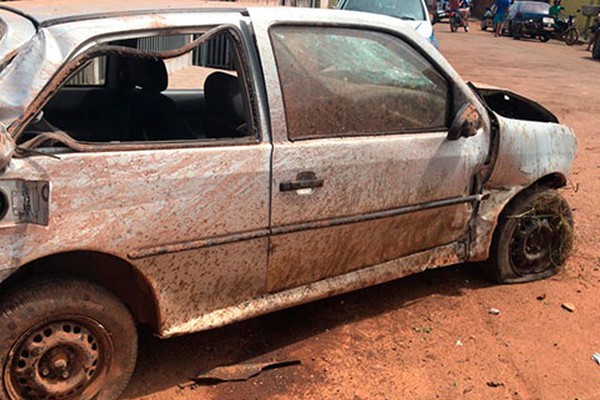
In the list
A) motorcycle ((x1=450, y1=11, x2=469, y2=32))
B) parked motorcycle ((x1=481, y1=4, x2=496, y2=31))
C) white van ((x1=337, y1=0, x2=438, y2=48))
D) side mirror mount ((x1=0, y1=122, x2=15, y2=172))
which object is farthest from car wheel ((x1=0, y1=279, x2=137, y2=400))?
parked motorcycle ((x1=481, y1=4, x2=496, y2=31))

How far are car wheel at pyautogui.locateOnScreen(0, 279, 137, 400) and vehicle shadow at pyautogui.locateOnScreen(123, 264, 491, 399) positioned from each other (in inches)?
10.7

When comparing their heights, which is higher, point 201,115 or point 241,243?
point 201,115

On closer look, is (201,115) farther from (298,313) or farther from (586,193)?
(586,193)

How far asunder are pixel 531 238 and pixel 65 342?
3042 mm

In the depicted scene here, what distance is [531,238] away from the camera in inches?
165

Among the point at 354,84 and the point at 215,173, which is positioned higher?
the point at 354,84

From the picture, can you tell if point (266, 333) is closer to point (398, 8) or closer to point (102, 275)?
point (102, 275)

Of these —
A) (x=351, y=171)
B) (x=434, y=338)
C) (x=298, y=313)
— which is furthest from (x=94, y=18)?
(x=434, y=338)

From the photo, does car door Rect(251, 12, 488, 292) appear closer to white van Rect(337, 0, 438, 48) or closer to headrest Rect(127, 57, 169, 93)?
headrest Rect(127, 57, 169, 93)

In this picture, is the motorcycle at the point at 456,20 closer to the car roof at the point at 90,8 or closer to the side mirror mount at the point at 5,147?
the car roof at the point at 90,8

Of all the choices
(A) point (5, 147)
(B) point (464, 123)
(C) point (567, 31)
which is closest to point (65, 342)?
(A) point (5, 147)

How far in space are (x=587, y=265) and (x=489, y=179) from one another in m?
1.41

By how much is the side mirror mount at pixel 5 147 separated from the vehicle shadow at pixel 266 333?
50.5 inches

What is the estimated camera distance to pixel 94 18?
2533mm
